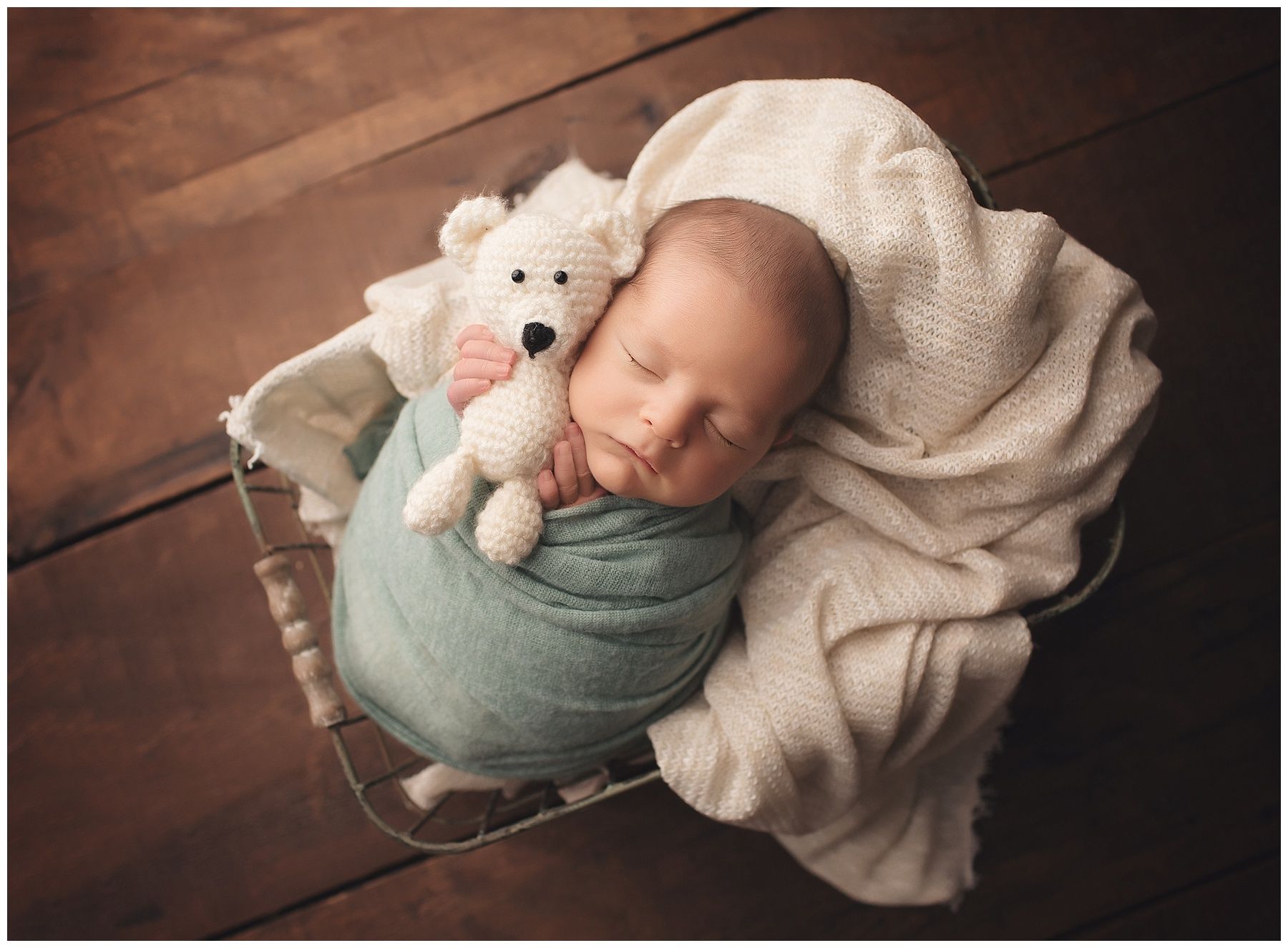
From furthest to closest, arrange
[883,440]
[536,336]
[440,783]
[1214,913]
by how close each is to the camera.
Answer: [1214,913] → [440,783] → [883,440] → [536,336]

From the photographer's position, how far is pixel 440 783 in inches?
41.1

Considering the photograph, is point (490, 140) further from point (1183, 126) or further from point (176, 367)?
point (1183, 126)

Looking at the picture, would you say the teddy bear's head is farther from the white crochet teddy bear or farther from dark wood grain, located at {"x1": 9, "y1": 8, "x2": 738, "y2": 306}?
dark wood grain, located at {"x1": 9, "y1": 8, "x2": 738, "y2": 306}

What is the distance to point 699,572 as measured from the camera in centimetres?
86

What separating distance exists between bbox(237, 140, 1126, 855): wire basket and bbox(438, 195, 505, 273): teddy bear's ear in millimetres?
356

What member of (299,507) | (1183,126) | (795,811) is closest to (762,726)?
(795,811)

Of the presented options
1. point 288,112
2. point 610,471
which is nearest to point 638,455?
point 610,471

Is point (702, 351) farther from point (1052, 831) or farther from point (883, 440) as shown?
point (1052, 831)

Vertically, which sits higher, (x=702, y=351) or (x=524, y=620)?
(x=702, y=351)

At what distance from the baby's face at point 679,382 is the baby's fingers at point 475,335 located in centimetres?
8

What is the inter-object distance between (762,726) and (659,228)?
495 millimetres

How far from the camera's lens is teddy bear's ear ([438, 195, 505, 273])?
718mm

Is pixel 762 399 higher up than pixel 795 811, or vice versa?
pixel 762 399

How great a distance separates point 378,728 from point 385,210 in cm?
69
